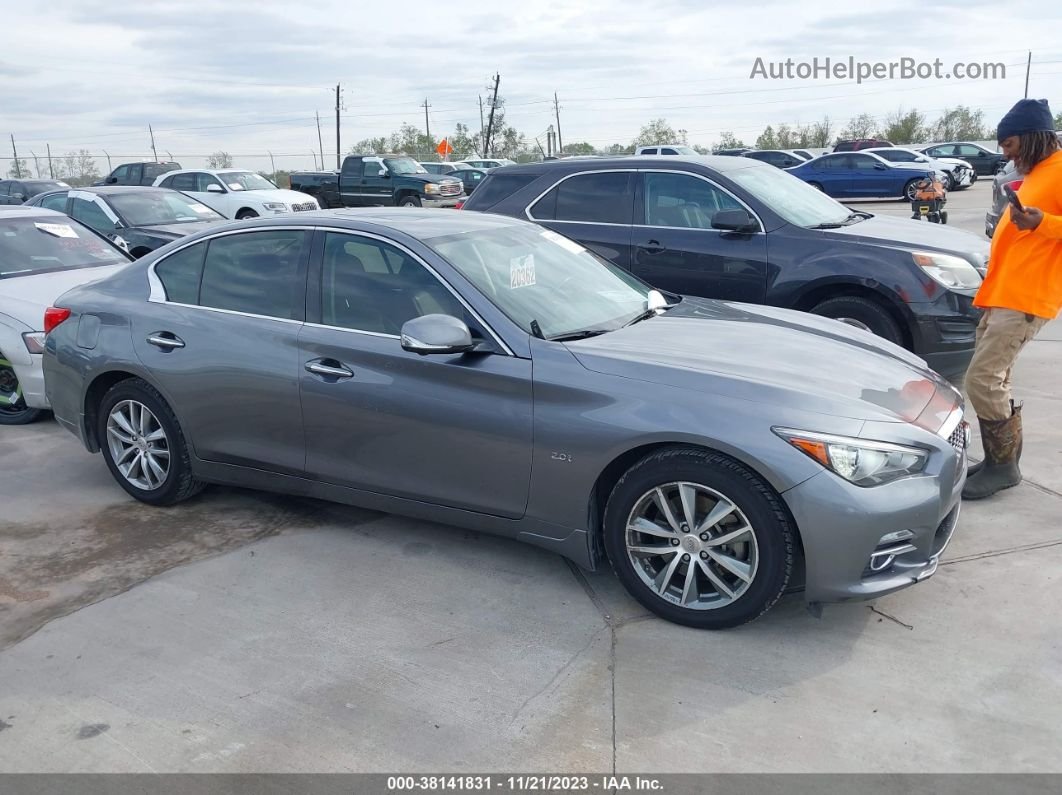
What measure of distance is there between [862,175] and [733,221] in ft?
79.2

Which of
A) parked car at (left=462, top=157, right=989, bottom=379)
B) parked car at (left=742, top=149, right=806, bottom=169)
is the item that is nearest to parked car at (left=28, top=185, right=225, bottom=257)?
parked car at (left=462, top=157, right=989, bottom=379)

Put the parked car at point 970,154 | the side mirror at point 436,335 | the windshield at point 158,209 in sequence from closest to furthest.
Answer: the side mirror at point 436,335
the windshield at point 158,209
the parked car at point 970,154

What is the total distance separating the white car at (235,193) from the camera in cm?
1955

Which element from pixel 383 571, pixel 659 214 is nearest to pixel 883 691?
pixel 383 571

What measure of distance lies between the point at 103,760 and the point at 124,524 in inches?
85.3

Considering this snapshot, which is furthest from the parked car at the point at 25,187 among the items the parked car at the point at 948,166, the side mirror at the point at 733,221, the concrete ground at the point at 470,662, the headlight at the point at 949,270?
the parked car at the point at 948,166

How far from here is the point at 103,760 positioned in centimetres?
304

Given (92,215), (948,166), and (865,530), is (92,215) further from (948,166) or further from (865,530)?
(948,166)

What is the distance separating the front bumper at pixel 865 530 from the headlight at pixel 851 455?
1.4 inches

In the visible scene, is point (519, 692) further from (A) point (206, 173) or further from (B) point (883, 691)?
(A) point (206, 173)

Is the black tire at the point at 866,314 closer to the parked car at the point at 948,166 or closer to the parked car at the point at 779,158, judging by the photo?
the parked car at the point at 948,166

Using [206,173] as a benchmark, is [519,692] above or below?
below

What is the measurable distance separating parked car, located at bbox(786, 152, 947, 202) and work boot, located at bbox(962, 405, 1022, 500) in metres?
25.4

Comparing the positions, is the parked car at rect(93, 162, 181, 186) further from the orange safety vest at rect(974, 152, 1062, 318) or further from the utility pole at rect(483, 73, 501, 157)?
the utility pole at rect(483, 73, 501, 157)
